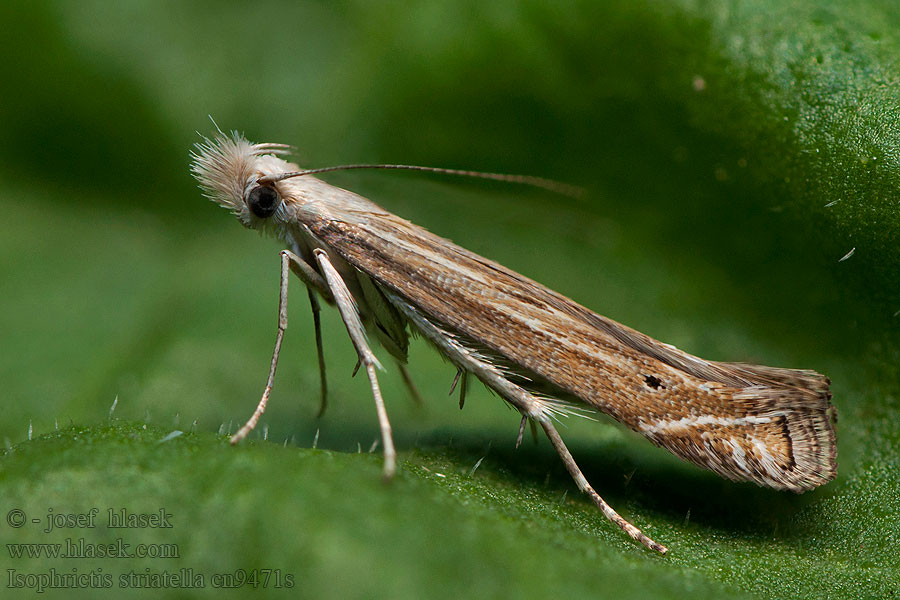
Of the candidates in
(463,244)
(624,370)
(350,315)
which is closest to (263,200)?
(350,315)

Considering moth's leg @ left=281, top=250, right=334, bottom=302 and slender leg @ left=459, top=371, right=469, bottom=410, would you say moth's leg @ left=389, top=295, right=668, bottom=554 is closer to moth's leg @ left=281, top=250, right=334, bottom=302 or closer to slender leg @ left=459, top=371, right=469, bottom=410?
slender leg @ left=459, top=371, right=469, bottom=410

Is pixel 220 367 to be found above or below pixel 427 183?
below

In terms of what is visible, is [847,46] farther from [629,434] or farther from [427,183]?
[427,183]

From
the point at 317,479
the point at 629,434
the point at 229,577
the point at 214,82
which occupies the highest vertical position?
the point at 214,82

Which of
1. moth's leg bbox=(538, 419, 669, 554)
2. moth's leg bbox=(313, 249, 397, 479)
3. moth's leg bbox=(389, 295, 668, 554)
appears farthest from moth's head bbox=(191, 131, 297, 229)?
moth's leg bbox=(538, 419, 669, 554)

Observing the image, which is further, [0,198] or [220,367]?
[0,198]

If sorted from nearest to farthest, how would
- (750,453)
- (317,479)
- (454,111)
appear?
1. (317,479)
2. (750,453)
3. (454,111)

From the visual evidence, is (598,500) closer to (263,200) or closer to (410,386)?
(410,386)

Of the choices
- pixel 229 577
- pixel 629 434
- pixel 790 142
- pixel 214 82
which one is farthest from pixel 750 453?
pixel 214 82
